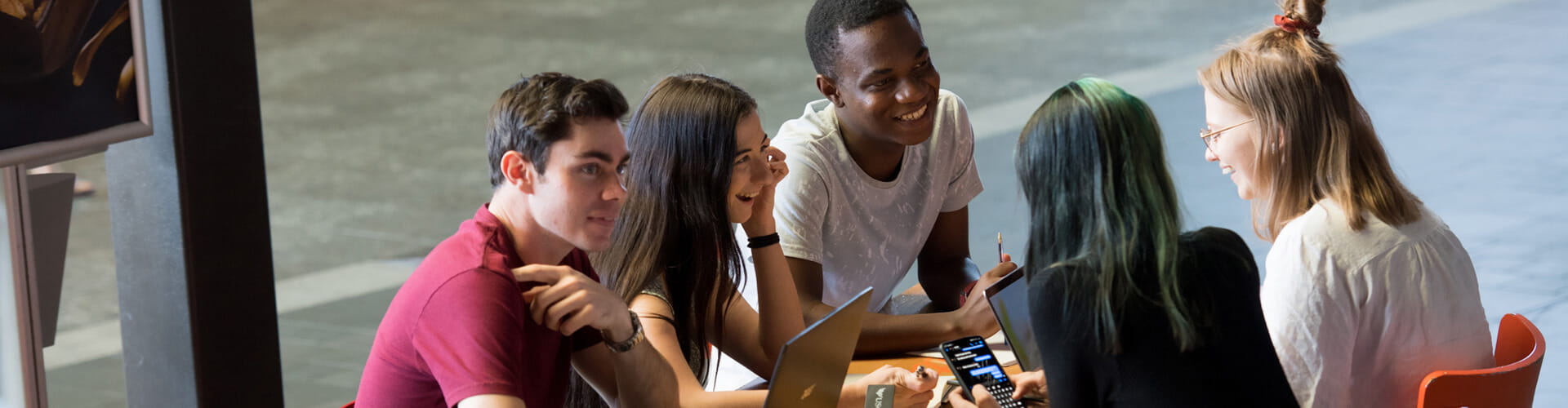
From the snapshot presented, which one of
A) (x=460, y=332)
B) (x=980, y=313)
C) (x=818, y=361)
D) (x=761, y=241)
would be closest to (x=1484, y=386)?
(x=980, y=313)

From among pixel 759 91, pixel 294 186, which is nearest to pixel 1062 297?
pixel 294 186

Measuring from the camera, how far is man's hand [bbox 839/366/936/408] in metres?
2.32

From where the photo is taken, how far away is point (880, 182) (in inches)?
122

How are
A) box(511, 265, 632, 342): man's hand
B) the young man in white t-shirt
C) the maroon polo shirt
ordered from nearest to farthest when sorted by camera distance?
1. the maroon polo shirt
2. box(511, 265, 632, 342): man's hand
3. the young man in white t-shirt

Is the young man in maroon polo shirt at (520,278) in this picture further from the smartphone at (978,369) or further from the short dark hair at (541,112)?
the smartphone at (978,369)

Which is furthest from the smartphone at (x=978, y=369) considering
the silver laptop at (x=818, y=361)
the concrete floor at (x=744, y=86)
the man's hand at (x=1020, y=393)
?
the concrete floor at (x=744, y=86)

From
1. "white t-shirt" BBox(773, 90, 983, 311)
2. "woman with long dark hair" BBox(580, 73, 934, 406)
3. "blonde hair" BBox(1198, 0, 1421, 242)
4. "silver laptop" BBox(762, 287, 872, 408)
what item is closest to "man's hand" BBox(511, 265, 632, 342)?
"silver laptop" BBox(762, 287, 872, 408)

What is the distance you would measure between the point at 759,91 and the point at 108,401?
4121 mm

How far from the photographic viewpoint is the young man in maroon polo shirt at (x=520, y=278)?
1.78 m

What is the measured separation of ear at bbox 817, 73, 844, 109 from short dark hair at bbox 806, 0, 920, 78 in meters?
0.01

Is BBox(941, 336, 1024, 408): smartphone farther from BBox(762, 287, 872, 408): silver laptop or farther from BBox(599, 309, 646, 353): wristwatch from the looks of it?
BBox(599, 309, 646, 353): wristwatch

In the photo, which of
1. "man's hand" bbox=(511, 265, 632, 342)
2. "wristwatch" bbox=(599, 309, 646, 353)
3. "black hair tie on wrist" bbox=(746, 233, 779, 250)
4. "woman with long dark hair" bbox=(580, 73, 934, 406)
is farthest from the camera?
"black hair tie on wrist" bbox=(746, 233, 779, 250)

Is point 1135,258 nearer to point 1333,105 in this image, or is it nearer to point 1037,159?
point 1037,159

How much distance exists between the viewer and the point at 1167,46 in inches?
340
